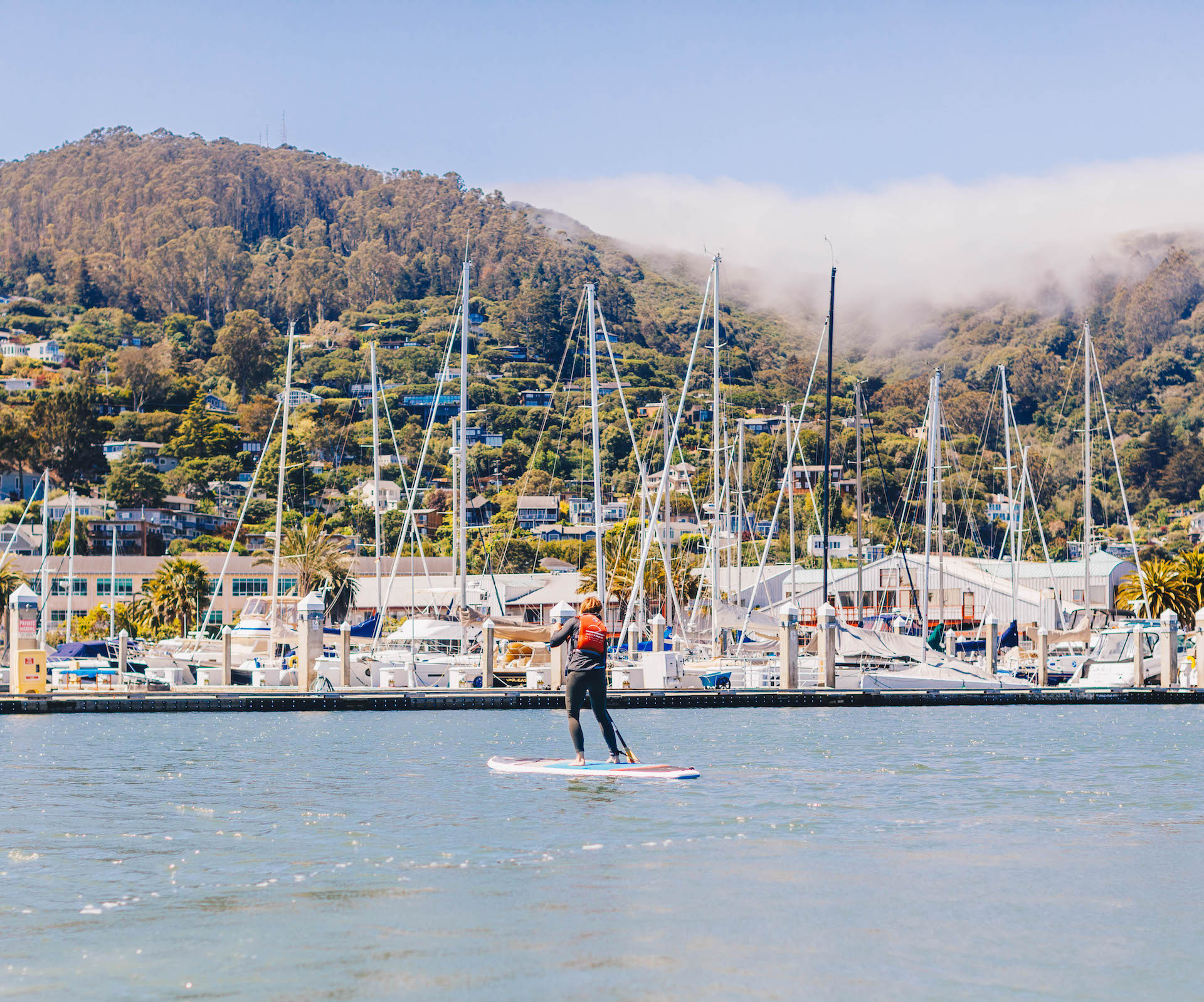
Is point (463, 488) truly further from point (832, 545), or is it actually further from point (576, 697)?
point (832, 545)

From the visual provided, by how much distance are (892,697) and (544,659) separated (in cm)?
1521

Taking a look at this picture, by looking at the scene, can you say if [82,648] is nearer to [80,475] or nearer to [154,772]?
[154,772]

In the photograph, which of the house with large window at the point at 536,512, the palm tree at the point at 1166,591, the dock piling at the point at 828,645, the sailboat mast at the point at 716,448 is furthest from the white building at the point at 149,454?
the dock piling at the point at 828,645

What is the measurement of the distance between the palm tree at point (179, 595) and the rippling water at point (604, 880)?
6492 centimetres

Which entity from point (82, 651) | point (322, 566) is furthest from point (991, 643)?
point (82, 651)

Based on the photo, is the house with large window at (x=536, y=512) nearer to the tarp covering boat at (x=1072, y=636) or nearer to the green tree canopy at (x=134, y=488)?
the green tree canopy at (x=134, y=488)

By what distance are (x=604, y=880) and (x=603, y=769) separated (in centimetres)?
637

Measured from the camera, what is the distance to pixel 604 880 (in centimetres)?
984

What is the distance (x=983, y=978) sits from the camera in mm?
7289

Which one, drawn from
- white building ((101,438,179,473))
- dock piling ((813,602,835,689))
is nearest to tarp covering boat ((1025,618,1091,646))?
dock piling ((813,602,835,689))

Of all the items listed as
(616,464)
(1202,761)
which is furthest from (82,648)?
(616,464)

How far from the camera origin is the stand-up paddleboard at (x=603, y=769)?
1599 cm

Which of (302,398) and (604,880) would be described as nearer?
(604,880)

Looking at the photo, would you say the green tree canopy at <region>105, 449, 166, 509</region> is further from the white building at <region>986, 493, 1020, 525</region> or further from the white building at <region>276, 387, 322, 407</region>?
the white building at <region>986, 493, 1020, 525</region>
